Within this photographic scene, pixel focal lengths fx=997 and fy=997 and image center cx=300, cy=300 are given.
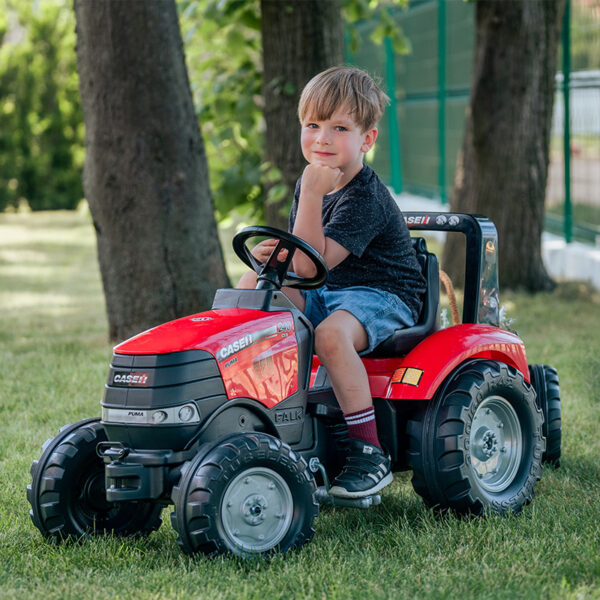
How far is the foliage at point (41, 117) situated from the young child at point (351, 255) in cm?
1745

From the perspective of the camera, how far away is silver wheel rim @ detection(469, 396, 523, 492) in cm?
383

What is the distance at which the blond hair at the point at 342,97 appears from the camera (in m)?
3.69

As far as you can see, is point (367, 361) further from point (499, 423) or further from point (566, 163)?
point (566, 163)

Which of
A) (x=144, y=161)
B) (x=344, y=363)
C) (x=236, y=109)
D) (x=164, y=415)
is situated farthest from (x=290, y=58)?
(x=164, y=415)

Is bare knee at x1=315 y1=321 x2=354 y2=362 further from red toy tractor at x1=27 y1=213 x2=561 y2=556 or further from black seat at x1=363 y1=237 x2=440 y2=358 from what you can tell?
black seat at x1=363 y1=237 x2=440 y2=358

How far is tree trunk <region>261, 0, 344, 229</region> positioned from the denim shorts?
13.5ft

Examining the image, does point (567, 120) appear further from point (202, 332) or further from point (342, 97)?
point (202, 332)

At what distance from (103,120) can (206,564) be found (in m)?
4.30

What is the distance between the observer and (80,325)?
874 cm

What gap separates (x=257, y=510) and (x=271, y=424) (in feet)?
1.09

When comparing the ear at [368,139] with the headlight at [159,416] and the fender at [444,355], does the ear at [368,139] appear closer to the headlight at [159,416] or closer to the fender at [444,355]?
the fender at [444,355]

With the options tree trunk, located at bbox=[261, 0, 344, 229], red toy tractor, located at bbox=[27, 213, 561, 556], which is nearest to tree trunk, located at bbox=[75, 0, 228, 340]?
tree trunk, located at bbox=[261, 0, 344, 229]

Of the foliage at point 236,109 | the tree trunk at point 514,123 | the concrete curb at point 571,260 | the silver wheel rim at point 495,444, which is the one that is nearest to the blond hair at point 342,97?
the silver wheel rim at point 495,444

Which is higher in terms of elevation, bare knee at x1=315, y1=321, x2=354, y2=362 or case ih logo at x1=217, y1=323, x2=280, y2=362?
case ih logo at x1=217, y1=323, x2=280, y2=362
